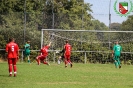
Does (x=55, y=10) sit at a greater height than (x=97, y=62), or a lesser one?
greater

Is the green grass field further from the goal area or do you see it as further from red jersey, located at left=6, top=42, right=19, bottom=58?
the goal area

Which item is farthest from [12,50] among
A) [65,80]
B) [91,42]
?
[91,42]

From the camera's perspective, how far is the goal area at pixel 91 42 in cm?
4278

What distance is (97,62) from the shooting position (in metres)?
43.8

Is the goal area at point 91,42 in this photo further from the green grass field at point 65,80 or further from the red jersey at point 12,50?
the red jersey at point 12,50

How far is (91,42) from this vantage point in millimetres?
44062

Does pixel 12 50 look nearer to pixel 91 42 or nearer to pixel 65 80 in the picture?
pixel 65 80

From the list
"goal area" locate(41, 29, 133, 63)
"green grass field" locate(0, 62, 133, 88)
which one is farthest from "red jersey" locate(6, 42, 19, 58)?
"goal area" locate(41, 29, 133, 63)

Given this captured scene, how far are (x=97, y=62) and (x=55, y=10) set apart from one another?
15483mm

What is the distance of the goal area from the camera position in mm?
42781

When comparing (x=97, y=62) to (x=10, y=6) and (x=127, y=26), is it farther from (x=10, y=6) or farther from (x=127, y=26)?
(x=10, y=6)

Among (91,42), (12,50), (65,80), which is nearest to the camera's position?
(65,80)

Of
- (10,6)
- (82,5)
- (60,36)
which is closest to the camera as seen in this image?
(60,36)

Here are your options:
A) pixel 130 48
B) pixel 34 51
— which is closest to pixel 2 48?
pixel 34 51
